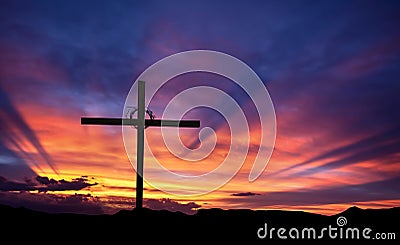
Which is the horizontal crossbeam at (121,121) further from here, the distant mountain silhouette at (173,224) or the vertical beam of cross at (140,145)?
the distant mountain silhouette at (173,224)

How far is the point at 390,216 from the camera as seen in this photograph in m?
24.0

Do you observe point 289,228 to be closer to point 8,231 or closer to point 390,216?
point 390,216

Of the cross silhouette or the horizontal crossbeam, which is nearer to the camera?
the cross silhouette

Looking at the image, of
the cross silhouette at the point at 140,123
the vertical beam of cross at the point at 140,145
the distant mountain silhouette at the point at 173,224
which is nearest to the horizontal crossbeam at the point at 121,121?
the cross silhouette at the point at 140,123

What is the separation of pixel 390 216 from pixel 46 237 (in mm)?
16772

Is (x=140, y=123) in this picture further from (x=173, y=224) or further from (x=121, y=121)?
(x=173, y=224)

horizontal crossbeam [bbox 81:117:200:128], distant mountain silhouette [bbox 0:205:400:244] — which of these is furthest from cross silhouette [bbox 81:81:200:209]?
distant mountain silhouette [bbox 0:205:400:244]

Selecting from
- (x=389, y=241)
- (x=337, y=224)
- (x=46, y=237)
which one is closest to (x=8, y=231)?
(x=46, y=237)

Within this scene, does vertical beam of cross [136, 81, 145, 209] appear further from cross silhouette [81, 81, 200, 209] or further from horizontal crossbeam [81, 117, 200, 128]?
horizontal crossbeam [81, 117, 200, 128]

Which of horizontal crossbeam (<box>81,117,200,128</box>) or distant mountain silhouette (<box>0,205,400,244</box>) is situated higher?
horizontal crossbeam (<box>81,117,200,128</box>)

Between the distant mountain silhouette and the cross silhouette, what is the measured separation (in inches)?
57.8

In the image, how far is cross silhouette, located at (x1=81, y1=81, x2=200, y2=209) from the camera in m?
21.8

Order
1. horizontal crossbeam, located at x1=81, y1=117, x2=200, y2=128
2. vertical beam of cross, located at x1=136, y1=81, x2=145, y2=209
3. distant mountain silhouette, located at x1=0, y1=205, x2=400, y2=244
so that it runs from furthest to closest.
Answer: horizontal crossbeam, located at x1=81, y1=117, x2=200, y2=128 → vertical beam of cross, located at x1=136, y1=81, x2=145, y2=209 → distant mountain silhouette, located at x1=0, y1=205, x2=400, y2=244

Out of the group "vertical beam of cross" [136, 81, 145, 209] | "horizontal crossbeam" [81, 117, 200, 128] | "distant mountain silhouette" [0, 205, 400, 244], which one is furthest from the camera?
"horizontal crossbeam" [81, 117, 200, 128]
